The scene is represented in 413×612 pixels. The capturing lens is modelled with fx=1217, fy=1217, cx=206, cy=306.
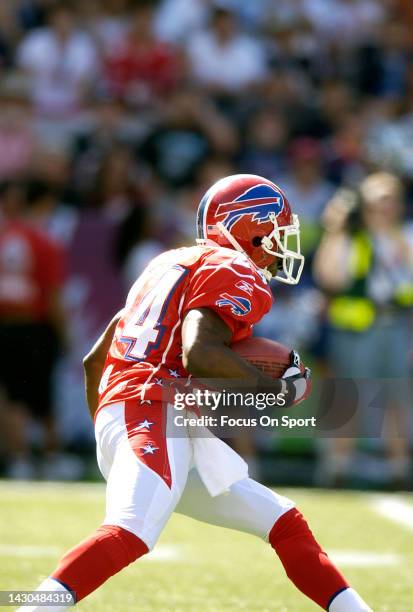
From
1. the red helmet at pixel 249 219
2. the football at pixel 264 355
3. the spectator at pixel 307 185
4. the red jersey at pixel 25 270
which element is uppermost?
the red helmet at pixel 249 219

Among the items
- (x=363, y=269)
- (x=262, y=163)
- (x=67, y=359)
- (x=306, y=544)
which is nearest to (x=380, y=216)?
(x=363, y=269)

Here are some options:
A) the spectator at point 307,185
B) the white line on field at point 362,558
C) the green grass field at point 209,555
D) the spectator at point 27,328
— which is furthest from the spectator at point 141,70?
the white line on field at point 362,558

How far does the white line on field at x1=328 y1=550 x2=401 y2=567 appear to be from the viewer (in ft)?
17.3

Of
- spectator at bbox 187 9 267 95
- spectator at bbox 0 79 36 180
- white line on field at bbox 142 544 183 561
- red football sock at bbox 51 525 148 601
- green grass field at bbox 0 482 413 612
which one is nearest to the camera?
red football sock at bbox 51 525 148 601

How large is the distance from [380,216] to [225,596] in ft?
13.2

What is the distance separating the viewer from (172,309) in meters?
3.41

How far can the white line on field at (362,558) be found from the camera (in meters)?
5.26

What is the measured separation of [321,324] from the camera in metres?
8.24

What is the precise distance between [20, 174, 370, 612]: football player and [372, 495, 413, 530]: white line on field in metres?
3.08

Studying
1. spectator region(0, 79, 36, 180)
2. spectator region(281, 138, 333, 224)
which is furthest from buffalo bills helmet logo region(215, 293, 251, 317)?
spectator region(0, 79, 36, 180)

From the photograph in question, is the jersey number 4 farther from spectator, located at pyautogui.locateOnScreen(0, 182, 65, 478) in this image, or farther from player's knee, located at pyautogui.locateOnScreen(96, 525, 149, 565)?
spectator, located at pyautogui.locateOnScreen(0, 182, 65, 478)

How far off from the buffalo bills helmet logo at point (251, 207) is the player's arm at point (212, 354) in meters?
0.44

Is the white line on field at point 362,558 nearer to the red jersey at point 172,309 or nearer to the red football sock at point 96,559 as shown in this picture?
the red jersey at point 172,309

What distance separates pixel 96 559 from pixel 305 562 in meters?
0.65
